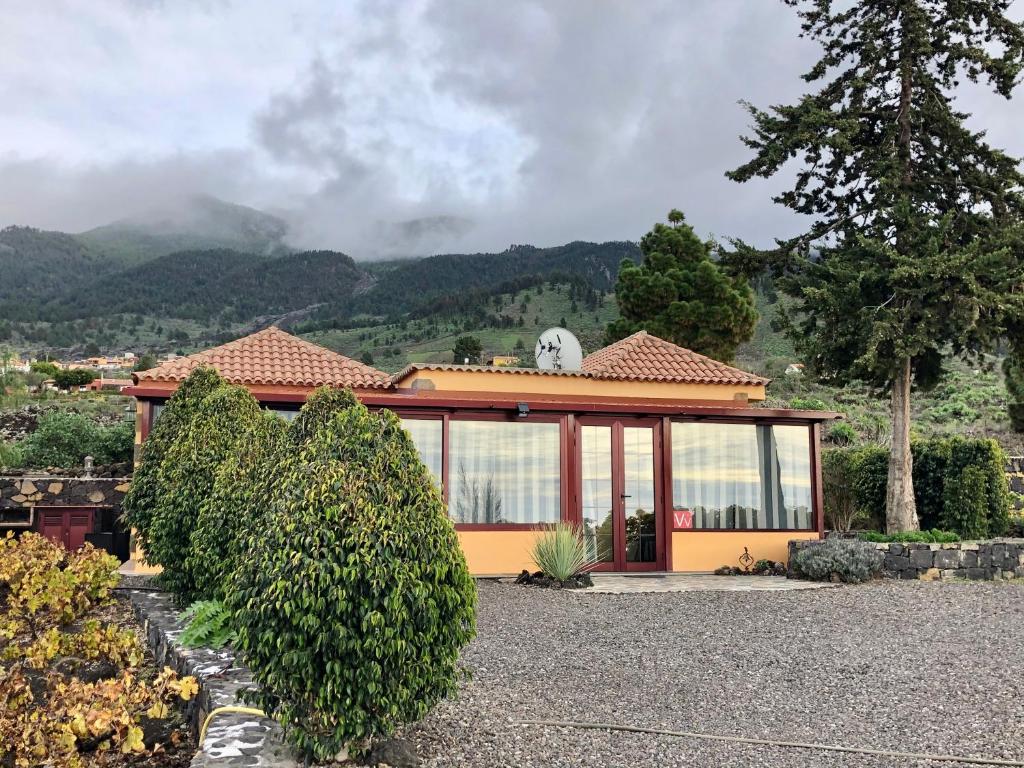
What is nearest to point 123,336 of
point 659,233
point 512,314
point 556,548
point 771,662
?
point 512,314

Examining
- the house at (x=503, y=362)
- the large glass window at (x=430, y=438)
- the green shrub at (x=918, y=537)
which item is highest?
the house at (x=503, y=362)

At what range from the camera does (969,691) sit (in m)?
5.25

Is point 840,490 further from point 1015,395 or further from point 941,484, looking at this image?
point 1015,395

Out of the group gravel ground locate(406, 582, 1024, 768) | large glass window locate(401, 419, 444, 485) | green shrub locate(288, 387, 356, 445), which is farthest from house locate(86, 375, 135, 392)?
green shrub locate(288, 387, 356, 445)

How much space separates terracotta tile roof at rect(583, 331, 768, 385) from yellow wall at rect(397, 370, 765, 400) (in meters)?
0.13

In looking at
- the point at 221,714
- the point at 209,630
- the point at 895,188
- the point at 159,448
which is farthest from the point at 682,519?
the point at 221,714

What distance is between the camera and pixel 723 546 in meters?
11.6

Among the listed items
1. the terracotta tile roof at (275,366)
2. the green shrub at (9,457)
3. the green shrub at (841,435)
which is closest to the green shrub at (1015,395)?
the green shrub at (841,435)

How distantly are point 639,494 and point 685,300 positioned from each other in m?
13.0

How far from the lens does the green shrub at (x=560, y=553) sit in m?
9.93

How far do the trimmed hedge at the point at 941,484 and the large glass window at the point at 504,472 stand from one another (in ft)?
19.1

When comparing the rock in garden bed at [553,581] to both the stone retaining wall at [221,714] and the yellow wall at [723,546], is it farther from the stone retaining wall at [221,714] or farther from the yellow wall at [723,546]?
the stone retaining wall at [221,714]

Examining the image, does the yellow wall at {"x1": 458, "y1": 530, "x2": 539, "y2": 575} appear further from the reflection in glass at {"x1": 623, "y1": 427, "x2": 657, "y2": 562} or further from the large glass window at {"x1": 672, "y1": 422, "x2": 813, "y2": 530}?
the large glass window at {"x1": 672, "y1": 422, "x2": 813, "y2": 530}

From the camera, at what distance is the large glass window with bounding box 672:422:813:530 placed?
11617 millimetres
